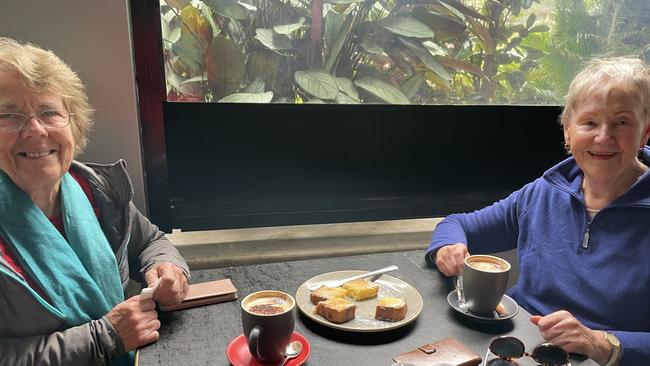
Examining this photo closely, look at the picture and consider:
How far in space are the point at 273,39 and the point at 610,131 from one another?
113cm

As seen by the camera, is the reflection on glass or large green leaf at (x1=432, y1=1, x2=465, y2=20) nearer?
the reflection on glass

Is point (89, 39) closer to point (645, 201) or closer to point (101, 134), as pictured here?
point (101, 134)

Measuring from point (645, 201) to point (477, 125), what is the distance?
898 mm

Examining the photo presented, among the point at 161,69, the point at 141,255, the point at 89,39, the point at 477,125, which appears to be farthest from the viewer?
the point at 477,125

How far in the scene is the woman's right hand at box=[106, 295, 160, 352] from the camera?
945mm

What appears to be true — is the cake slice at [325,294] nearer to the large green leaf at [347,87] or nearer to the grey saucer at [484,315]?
the grey saucer at [484,315]

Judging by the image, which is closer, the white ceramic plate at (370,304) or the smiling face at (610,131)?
the white ceramic plate at (370,304)

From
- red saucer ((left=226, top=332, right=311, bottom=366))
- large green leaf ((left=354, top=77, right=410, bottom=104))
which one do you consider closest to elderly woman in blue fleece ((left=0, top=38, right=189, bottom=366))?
red saucer ((left=226, top=332, right=311, bottom=366))

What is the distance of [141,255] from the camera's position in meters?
1.28

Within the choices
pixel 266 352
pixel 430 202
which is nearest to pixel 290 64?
pixel 430 202

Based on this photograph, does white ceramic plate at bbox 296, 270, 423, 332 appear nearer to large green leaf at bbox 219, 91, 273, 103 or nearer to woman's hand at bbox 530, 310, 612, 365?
woman's hand at bbox 530, 310, 612, 365

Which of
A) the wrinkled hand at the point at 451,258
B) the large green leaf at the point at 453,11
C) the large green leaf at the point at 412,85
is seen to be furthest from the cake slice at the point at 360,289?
the large green leaf at the point at 453,11

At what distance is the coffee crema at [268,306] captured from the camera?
89 centimetres

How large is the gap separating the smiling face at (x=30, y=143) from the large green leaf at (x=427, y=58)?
50.7 inches
